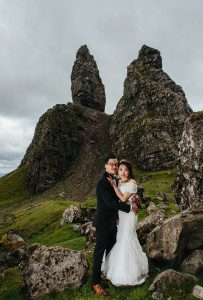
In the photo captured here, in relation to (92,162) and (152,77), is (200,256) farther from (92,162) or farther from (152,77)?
(152,77)

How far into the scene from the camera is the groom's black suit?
19539mm

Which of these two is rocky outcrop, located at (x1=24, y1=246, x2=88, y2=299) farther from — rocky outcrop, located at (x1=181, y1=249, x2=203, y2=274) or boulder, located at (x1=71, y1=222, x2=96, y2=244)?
boulder, located at (x1=71, y1=222, x2=96, y2=244)

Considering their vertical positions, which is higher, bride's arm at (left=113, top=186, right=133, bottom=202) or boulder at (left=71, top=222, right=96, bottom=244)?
bride's arm at (left=113, top=186, right=133, bottom=202)

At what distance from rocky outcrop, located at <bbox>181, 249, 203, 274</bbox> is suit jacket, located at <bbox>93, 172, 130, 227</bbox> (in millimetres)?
4281

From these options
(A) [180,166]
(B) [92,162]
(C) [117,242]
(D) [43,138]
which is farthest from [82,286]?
(D) [43,138]

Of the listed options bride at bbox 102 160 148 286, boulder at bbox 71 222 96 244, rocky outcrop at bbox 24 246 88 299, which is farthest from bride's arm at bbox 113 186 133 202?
boulder at bbox 71 222 96 244

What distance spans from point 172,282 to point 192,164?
11.2 meters

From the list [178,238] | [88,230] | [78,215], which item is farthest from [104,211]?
[78,215]

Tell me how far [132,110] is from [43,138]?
43395 millimetres

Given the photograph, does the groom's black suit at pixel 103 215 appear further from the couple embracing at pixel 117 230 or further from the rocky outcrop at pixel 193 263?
the rocky outcrop at pixel 193 263

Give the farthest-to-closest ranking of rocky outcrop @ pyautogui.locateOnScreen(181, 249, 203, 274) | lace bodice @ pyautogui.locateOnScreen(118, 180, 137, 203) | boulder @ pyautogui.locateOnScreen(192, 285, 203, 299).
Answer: lace bodice @ pyautogui.locateOnScreen(118, 180, 137, 203), rocky outcrop @ pyautogui.locateOnScreen(181, 249, 203, 274), boulder @ pyautogui.locateOnScreen(192, 285, 203, 299)

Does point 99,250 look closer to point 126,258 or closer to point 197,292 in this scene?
point 126,258

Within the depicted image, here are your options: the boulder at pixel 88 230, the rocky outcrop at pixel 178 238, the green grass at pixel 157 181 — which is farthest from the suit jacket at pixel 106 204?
the green grass at pixel 157 181

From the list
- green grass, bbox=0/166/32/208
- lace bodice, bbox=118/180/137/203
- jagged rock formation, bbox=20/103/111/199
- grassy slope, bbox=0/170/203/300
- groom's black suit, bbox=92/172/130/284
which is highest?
jagged rock formation, bbox=20/103/111/199
